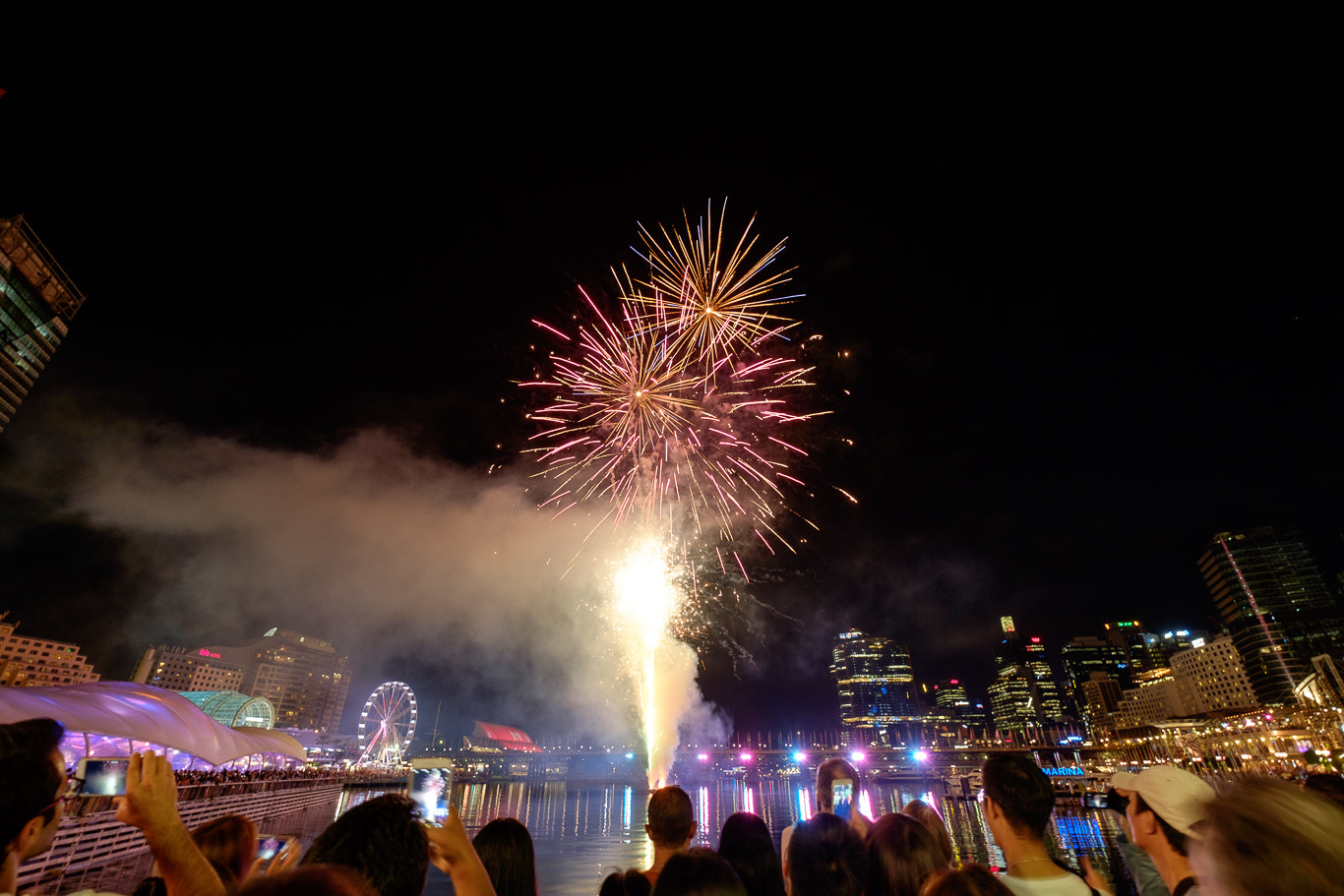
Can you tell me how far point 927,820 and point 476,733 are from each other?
181703 millimetres

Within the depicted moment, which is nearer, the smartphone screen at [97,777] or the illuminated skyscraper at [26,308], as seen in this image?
the smartphone screen at [97,777]

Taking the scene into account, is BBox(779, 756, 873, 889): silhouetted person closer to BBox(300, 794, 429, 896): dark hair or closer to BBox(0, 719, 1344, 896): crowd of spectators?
BBox(0, 719, 1344, 896): crowd of spectators

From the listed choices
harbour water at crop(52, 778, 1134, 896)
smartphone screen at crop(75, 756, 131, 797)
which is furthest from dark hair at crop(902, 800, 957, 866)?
smartphone screen at crop(75, 756, 131, 797)

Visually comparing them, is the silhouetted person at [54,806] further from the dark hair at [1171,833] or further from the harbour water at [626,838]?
the harbour water at [626,838]

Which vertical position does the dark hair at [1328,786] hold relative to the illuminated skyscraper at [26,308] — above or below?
below

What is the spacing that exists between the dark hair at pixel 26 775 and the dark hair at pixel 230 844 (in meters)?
1.30

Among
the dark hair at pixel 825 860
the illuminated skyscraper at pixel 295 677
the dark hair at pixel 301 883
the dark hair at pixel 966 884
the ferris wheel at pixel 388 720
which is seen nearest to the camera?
the dark hair at pixel 301 883

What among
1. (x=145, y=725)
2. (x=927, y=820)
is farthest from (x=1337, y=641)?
(x=145, y=725)

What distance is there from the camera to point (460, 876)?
237 centimetres

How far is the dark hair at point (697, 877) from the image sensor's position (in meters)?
2.50

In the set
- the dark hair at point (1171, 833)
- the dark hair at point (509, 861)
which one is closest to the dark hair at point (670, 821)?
the dark hair at point (509, 861)

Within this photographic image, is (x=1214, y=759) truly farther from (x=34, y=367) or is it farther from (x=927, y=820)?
(x=34, y=367)

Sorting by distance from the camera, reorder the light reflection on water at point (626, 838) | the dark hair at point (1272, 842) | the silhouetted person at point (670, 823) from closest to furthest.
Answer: the dark hair at point (1272, 842)
the silhouetted person at point (670, 823)
the light reflection on water at point (626, 838)

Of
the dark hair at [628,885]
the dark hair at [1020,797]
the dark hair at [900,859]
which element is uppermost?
the dark hair at [1020,797]
